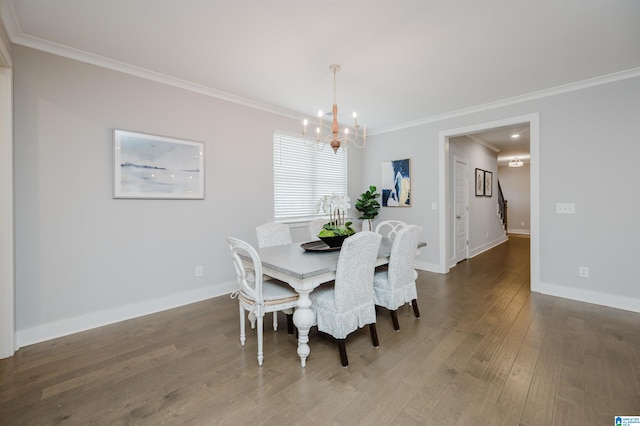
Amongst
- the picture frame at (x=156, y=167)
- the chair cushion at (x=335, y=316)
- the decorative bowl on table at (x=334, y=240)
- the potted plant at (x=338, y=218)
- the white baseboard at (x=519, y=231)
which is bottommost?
the chair cushion at (x=335, y=316)

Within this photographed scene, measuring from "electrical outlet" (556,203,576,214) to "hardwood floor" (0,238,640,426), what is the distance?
1.18 meters

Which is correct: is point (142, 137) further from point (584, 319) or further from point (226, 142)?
point (584, 319)

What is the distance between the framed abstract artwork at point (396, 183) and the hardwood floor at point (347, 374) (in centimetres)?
242

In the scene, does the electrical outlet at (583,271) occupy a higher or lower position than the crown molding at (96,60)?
lower

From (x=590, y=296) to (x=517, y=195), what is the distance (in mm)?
7208

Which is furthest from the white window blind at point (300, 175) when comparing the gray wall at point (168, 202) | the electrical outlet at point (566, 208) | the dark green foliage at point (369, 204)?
the electrical outlet at point (566, 208)

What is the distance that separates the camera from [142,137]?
2.86 m

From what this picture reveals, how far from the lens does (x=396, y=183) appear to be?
5.00 meters

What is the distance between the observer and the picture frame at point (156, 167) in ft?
9.00

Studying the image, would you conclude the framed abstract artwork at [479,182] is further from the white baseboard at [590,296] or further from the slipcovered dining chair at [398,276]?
the slipcovered dining chair at [398,276]

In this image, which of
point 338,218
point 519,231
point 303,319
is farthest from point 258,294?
point 519,231

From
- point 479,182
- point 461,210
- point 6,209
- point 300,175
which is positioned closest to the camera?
point 6,209

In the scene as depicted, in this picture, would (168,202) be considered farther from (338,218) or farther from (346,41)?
(346,41)

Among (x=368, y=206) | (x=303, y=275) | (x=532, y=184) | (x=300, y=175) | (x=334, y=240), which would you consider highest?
(x=300, y=175)
